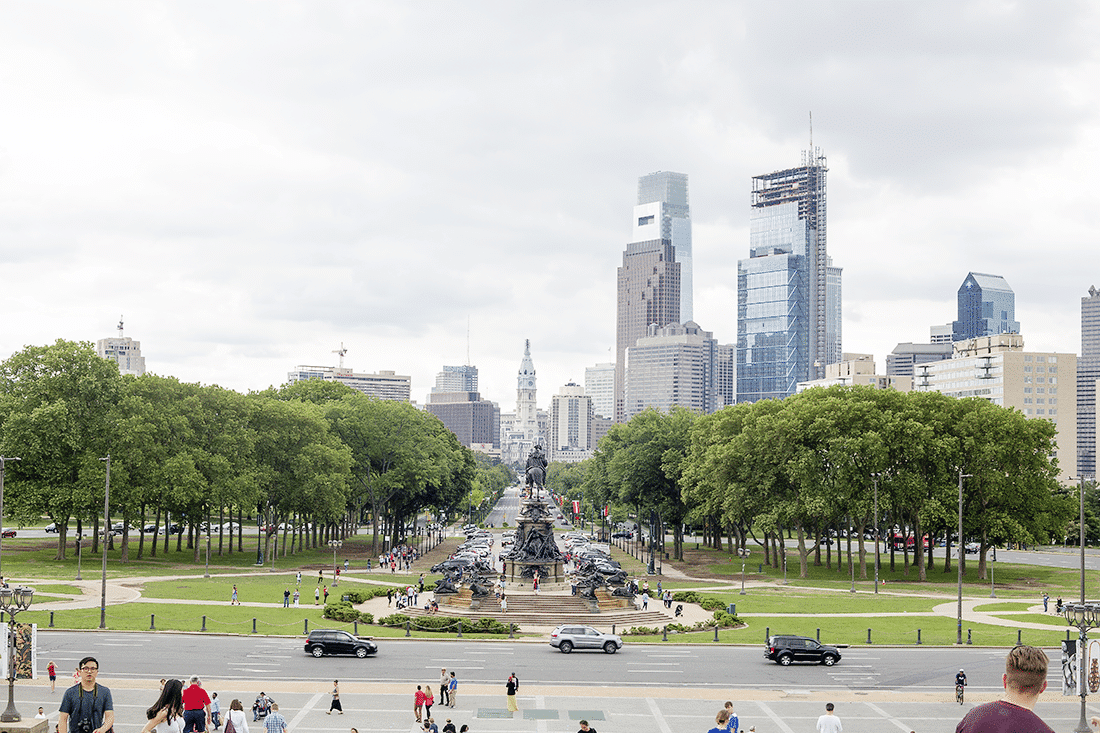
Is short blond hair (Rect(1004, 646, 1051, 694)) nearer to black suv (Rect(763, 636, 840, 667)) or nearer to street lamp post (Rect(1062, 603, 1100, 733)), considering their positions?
street lamp post (Rect(1062, 603, 1100, 733))

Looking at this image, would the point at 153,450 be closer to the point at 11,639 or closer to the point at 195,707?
the point at 11,639

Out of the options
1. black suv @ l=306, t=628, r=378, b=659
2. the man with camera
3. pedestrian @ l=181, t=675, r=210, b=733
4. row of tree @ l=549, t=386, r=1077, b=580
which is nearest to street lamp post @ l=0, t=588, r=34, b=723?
pedestrian @ l=181, t=675, r=210, b=733

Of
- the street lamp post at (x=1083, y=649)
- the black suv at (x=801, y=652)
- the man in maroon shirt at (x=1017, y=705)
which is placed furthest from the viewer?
the black suv at (x=801, y=652)

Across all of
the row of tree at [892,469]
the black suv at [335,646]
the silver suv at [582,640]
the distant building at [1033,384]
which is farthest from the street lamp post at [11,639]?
the distant building at [1033,384]

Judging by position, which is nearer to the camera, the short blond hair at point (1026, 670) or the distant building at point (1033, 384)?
the short blond hair at point (1026, 670)

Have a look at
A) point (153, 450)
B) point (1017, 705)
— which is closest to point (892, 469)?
point (153, 450)

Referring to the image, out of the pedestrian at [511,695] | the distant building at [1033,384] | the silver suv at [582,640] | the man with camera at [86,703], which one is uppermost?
the distant building at [1033,384]

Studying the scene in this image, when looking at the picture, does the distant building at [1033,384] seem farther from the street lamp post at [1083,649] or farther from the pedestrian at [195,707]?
the pedestrian at [195,707]
